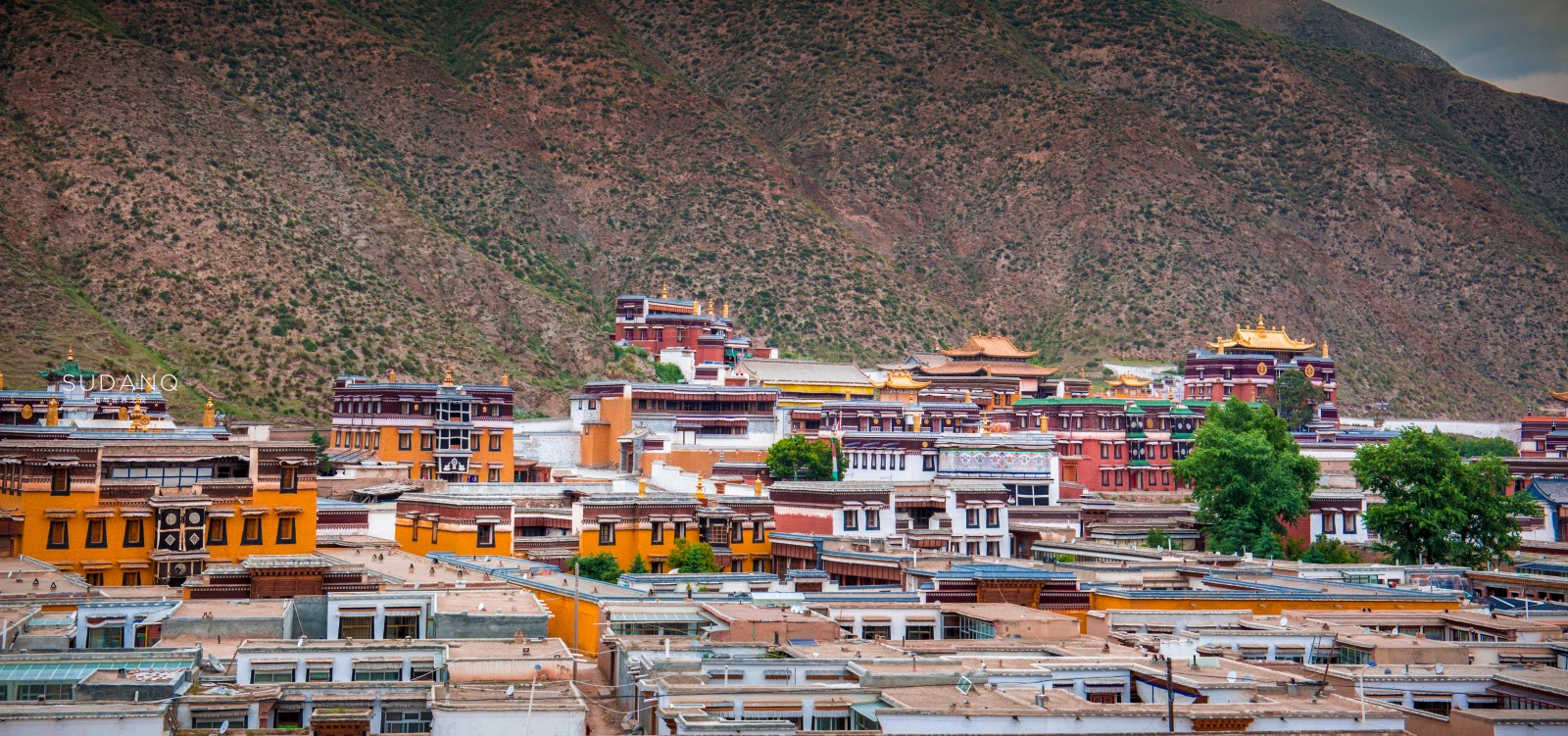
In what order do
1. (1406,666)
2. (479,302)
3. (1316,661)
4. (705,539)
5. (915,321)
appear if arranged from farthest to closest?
(915,321) → (479,302) → (705,539) → (1316,661) → (1406,666)

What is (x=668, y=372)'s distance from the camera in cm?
11444

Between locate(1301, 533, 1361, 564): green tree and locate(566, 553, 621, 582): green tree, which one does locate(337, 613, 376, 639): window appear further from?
locate(1301, 533, 1361, 564): green tree

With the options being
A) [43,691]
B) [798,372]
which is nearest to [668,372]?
[798,372]

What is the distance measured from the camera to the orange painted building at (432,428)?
8588 centimetres

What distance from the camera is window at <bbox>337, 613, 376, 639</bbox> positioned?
38.4m

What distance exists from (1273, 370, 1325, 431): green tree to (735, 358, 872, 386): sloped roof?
30.9 m

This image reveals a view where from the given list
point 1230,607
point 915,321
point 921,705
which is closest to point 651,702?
point 921,705

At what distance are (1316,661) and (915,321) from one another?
115 meters

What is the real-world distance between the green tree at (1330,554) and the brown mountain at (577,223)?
Answer: 58.9 meters

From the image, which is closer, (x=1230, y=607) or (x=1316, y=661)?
(x=1316, y=661)

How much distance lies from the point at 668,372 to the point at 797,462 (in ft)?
104

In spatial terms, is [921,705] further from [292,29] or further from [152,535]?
[292,29]

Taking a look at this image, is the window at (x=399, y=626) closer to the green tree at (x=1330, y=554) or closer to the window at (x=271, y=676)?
the window at (x=271, y=676)

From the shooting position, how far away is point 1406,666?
36.8 metres
